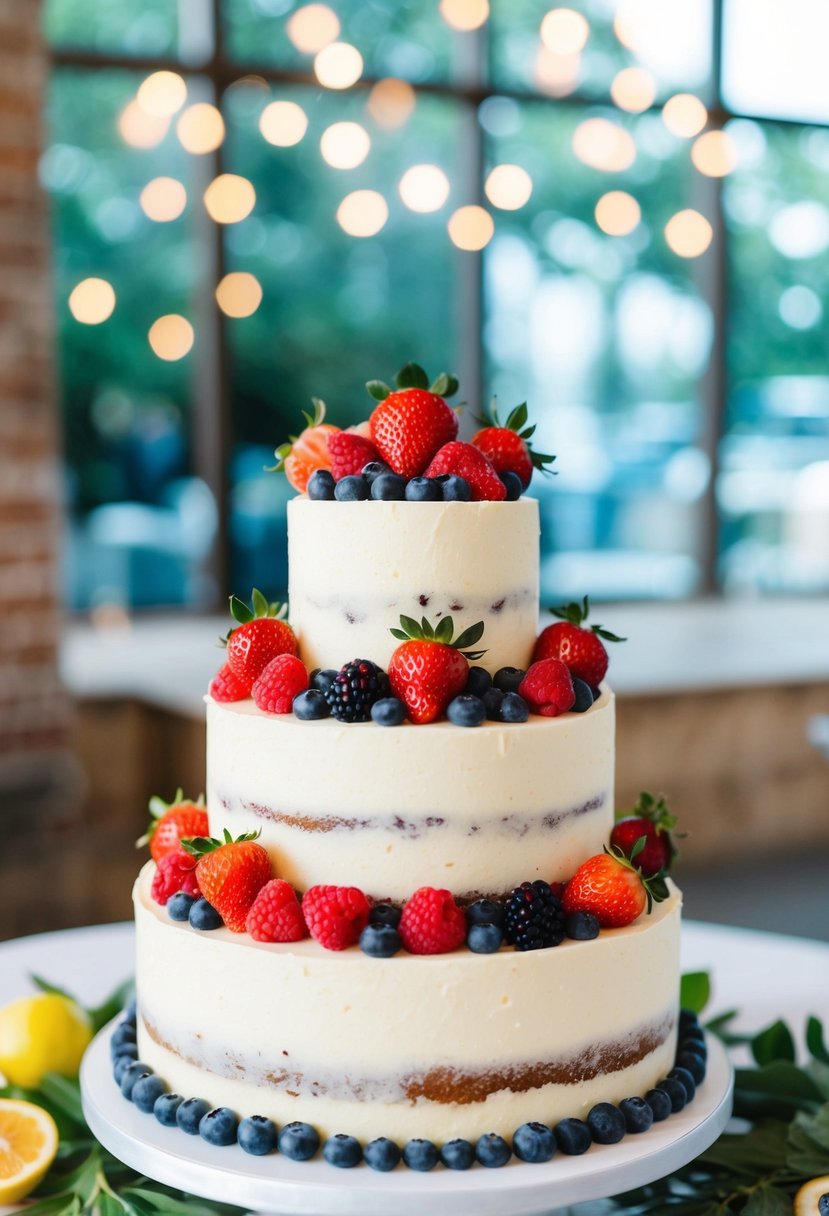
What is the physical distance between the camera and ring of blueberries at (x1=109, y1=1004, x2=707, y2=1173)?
1.30m

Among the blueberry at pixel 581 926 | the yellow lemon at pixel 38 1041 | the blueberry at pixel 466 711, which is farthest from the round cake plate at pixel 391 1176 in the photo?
the blueberry at pixel 466 711

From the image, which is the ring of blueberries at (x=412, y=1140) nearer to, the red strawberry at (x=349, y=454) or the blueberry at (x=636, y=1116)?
the blueberry at (x=636, y=1116)

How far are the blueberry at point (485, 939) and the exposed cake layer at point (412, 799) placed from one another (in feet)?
0.20

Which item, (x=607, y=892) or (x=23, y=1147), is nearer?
(x=607, y=892)

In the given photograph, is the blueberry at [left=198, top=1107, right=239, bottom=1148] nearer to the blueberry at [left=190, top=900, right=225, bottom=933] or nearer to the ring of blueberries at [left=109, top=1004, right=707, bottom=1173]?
the ring of blueberries at [left=109, top=1004, right=707, bottom=1173]

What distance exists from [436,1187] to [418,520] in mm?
623

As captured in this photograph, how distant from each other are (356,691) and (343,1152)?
16.8 inches

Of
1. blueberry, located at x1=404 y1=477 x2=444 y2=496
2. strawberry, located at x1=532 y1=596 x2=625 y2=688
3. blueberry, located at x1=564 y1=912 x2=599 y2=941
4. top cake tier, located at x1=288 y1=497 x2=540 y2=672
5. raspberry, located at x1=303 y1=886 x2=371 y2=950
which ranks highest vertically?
blueberry, located at x1=404 y1=477 x2=444 y2=496

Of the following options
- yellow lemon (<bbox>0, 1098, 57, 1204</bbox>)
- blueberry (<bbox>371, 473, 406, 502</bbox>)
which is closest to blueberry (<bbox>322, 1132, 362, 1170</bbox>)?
yellow lemon (<bbox>0, 1098, 57, 1204</bbox>)

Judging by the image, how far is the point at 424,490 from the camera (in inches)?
55.4

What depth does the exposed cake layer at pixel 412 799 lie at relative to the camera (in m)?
1.37

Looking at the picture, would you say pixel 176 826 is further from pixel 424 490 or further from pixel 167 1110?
→ pixel 424 490

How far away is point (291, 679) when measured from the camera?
143cm

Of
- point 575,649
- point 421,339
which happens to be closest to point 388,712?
point 575,649
